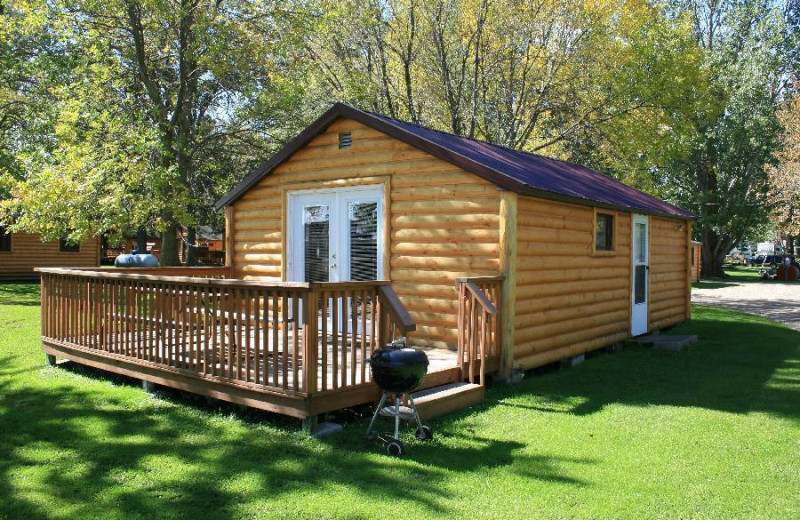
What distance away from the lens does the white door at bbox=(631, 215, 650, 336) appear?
10664mm

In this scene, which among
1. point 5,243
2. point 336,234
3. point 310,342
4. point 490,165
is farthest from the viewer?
point 5,243

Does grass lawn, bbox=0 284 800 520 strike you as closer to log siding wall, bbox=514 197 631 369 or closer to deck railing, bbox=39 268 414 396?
deck railing, bbox=39 268 414 396

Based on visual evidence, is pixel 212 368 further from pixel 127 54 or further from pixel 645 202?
pixel 127 54

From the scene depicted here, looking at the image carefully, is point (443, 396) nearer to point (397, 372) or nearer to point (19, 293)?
point (397, 372)

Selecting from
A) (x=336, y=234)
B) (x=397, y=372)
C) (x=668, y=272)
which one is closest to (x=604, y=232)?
(x=668, y=272)

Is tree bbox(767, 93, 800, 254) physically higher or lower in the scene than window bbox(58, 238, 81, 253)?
higher

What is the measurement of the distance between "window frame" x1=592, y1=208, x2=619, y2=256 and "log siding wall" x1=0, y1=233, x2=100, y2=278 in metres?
20.3

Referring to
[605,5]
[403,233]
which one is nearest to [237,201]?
[403,233]

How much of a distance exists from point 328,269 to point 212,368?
3.34m

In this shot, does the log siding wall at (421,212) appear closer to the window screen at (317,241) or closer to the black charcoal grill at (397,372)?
the window screen at (317,241)

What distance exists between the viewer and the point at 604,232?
9727mm

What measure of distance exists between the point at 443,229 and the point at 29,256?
2141cm

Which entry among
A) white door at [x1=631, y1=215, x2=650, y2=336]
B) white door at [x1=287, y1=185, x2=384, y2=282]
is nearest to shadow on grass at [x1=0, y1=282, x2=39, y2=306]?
white door at [x1=287, y1=185, x2=384, y2=282]

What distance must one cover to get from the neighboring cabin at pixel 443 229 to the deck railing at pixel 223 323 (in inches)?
67.5
